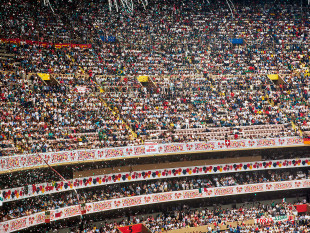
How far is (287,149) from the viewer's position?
4597cm

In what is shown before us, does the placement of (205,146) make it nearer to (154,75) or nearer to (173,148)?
(173,148)

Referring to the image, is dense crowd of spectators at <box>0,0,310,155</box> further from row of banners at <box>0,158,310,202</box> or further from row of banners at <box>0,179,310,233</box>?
row of banners at <box>0,179,310,233</box>

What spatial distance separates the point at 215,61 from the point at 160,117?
1310cm

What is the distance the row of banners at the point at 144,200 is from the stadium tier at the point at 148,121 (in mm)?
103

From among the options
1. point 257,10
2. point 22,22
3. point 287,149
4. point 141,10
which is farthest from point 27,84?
point 257,10

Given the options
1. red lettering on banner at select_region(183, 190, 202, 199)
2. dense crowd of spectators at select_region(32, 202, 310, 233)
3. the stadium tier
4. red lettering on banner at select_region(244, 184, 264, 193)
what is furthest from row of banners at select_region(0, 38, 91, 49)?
red lettering on banner at select_region(244, 184, 264, 193)

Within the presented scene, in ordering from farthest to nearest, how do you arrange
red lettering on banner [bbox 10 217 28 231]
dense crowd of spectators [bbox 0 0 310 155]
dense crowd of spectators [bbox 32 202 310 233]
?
dense crowd of spectators [bbox 32 202 310 233] → dense crowd of spectators [bbox 0 0 310 155] → red lettering on banner [bbox 10 217 28 231]

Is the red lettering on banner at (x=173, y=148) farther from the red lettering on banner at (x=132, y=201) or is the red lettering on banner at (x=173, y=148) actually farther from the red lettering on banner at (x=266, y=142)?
the red lettering on banner at (x=266, y=142)

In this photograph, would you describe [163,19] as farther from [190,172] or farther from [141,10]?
[190,172]

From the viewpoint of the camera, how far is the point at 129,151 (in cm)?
3816

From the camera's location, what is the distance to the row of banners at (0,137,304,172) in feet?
104

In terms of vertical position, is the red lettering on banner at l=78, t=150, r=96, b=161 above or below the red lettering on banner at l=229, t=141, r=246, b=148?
above

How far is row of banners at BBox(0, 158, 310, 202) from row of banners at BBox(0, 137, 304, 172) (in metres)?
1.95

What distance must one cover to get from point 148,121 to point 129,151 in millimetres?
4715
